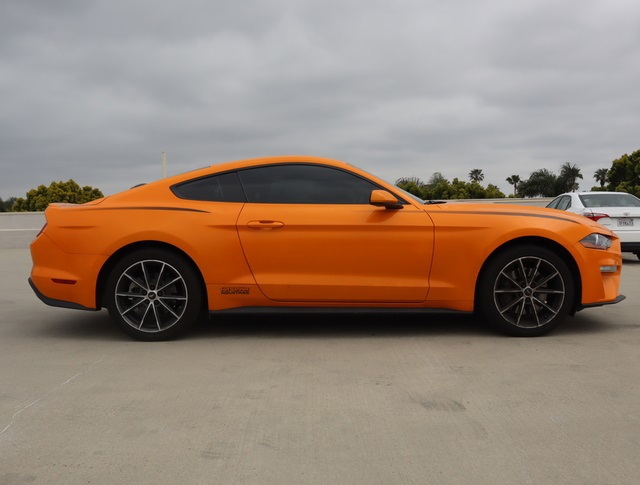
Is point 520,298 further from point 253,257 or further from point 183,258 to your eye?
point 183,258

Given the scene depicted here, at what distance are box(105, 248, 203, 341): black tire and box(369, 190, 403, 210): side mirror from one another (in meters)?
1.58

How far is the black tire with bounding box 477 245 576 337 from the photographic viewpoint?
16.6 ft

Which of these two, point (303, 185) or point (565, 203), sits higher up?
point (303, 185)

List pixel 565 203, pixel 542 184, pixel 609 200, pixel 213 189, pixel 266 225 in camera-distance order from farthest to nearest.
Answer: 1. pixel 542 184
2. pixel 565 203
3. pixel 609 200
4. pixel 213 189
5. pixel 266 225

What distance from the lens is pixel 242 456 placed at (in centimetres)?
279

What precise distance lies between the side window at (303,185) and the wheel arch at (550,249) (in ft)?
3.68

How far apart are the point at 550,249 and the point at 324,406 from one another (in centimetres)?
269

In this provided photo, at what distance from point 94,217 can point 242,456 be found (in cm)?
303

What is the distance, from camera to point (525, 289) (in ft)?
16.6

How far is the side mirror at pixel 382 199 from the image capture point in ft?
16.1

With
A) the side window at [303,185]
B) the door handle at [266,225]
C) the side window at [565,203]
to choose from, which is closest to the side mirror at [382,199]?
the side window at [303,185]

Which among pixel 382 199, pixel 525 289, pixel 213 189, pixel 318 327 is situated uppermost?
pixel 213 189

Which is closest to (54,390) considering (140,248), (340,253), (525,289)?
(140,248)

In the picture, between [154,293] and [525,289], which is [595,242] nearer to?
[525,289]
